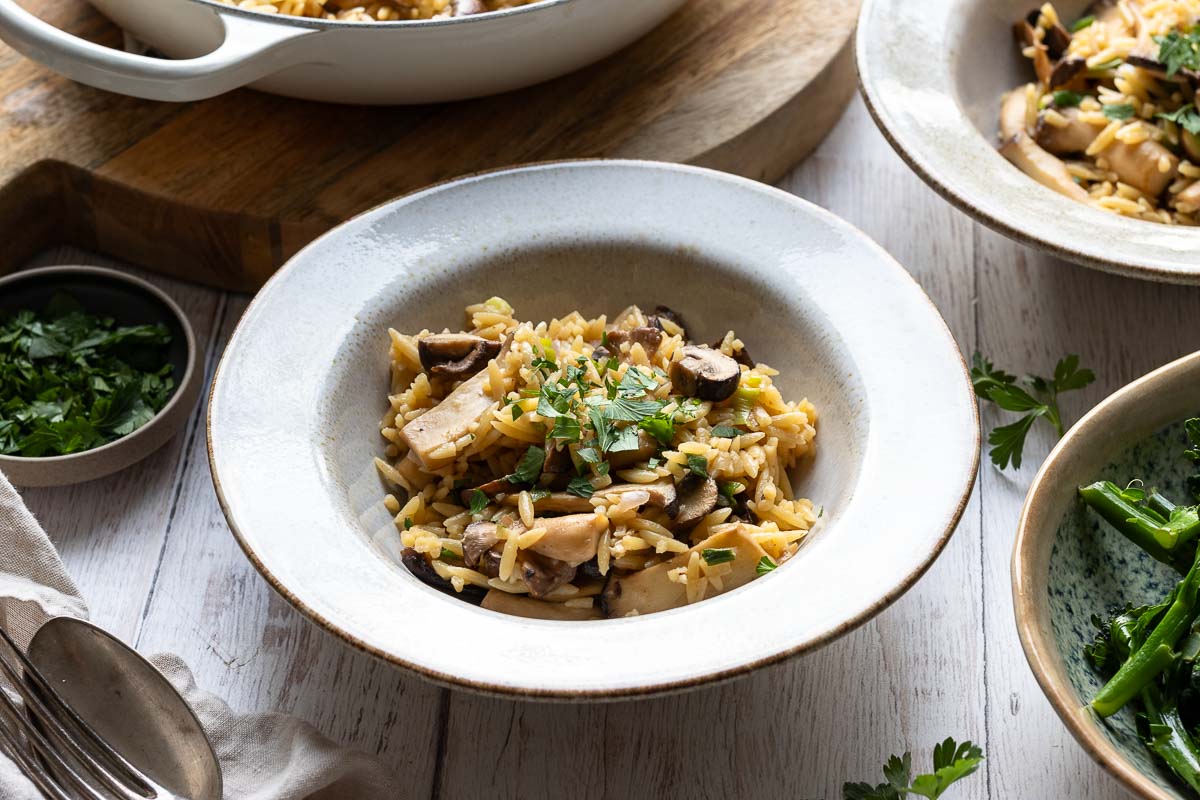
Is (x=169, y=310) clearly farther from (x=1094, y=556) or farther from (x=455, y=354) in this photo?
(x=1094, y=556)

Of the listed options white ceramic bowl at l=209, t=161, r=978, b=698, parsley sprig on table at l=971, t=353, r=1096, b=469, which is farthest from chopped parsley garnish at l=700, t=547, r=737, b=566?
parsley sprig on table at l=971, t=353, r=1096, b=469

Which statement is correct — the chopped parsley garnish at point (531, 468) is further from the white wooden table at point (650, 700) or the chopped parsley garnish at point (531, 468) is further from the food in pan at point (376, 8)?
the food in pan at point (376, 8)

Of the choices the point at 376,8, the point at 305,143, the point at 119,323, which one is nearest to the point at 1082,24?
the point at 376,8

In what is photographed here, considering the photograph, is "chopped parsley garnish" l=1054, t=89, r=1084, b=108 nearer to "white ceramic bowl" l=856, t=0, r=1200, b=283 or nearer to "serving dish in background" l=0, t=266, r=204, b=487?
"white ceramic bowl" l=856, t=0, r=1200, b=283

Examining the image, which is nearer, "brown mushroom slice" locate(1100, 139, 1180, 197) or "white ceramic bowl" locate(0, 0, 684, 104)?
"white ceramic bowl" locate(0, 0, 684, 104)

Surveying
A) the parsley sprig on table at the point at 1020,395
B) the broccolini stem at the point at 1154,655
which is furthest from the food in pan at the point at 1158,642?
the parsley sprig on table at the point at 1020,395

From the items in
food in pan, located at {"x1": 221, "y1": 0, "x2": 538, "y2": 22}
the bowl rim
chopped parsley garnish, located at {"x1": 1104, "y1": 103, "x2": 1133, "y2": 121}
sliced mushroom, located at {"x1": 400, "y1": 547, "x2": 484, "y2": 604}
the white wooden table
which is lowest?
the white wooden table

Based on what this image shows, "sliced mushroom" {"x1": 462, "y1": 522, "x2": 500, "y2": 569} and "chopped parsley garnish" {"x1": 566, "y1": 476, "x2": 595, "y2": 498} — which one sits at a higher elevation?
"chopped parsley garnish" {"x1": 566, "y1": 476, "x2": 595, "y2": 498}
